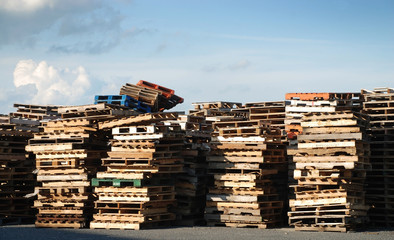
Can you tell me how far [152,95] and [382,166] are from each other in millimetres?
9288

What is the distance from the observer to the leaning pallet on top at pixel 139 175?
57.2ft

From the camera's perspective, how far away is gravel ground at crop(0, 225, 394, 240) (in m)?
15.4

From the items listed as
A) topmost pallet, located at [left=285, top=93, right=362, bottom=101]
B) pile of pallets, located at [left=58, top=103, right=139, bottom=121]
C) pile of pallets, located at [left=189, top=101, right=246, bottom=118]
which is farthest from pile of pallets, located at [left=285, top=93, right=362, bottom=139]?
pile of pallets, located at [left=58, top=103, right=139, bottom=121]

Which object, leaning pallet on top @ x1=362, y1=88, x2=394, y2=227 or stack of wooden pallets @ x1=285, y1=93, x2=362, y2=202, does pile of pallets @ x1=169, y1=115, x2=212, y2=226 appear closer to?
stack of wooden pallets @ x1=285, y1=93, x2=362, y2=202

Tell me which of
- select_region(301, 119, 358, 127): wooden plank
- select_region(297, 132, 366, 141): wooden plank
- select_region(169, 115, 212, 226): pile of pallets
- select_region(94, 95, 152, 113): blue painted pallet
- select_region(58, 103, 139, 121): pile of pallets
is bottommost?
select_region(169, 115, 212, 226): pile of pallets

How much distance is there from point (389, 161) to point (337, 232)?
10.4 ft

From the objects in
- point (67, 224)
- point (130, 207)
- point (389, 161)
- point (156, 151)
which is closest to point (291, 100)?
point (389, 161)

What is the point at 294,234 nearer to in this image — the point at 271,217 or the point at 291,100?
the point at 271,217

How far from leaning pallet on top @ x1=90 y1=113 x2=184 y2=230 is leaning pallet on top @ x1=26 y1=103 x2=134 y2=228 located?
553 mm

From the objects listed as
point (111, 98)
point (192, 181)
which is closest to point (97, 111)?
point (111, 98)

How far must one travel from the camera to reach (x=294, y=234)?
52.3ft

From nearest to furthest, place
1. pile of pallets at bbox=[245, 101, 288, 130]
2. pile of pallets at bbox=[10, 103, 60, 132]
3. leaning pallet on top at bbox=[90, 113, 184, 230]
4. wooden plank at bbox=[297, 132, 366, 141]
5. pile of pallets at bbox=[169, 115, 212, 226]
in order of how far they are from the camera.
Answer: wooden plank at bbox=[297, 132, 366, 141] → leaning pallet on top at bbox=[90, 113, 184, 230] → pile of pallets at bbox=[169, 115, 212, 226] → pile of pallets at bbox=[245, 101, 288, 130] → pile of pallets at bbox=[10, 103, 60, 132]

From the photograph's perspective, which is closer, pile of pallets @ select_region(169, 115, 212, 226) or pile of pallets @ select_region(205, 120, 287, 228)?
pile of pallets @ select_region(205, 120, 287, 228)

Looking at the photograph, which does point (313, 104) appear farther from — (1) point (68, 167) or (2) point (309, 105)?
(1) point (68, 167)
